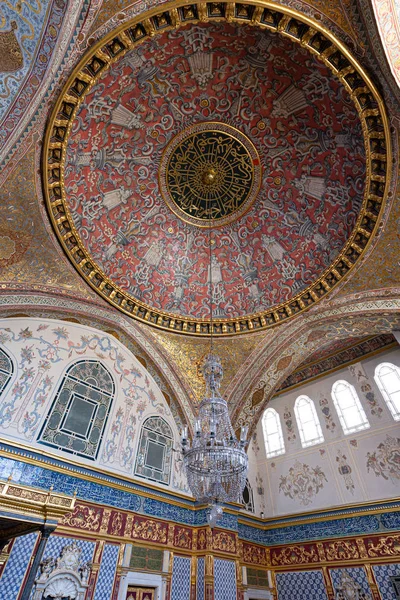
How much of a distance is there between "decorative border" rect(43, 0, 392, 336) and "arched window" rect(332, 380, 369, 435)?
4.30 meters

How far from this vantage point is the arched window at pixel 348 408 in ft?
32.7

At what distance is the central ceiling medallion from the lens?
8.45 metres

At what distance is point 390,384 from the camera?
9859 mm

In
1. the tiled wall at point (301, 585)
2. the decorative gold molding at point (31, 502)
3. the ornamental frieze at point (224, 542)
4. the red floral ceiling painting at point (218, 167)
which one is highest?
the red floral ceiling painting at point (218, 167)

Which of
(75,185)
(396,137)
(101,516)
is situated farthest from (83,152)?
(101,516)

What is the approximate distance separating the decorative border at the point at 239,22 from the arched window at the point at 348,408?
14.1 feet

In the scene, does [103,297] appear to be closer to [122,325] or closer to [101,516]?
[122,325]

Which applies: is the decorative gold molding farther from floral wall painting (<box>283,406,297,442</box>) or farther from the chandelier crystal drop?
floral wall painting (<box>283,406,297,442</box>)

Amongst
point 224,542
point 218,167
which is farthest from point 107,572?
point 218,167

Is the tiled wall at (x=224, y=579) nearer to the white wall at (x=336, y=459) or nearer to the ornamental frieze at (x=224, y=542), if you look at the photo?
the ornamental frieze at (x=224, y=542)

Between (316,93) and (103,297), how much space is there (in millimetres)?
6654

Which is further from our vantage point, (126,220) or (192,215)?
(192,215)

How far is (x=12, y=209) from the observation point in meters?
6.58

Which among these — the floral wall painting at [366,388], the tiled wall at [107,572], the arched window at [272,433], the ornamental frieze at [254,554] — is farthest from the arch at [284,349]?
the tiled wall at [107,572]
